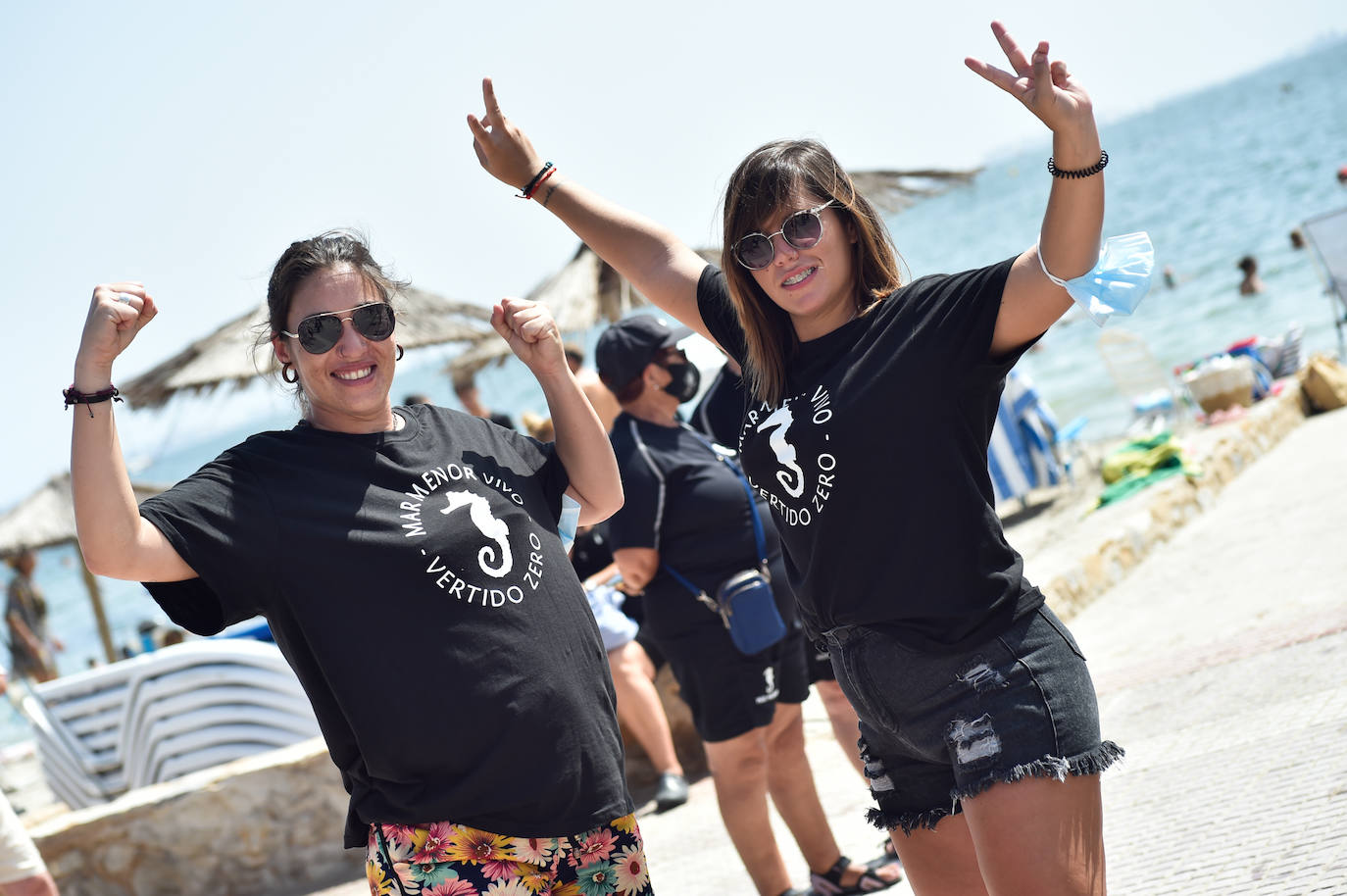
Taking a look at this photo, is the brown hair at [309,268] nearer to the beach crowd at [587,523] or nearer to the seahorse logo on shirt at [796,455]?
the beach crowd at [587,523]

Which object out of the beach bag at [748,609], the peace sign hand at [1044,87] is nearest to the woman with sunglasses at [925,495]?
the peace sign hand at [1044,87]

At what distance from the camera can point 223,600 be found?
208 cm

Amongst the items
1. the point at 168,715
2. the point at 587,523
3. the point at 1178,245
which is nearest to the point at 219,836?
the point at 168,715

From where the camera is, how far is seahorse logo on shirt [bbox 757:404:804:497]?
239 cm

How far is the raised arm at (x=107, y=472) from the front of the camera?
1.93 metres

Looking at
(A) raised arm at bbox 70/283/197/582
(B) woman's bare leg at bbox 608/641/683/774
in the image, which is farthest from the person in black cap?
(A) raised arm at bbox 70/283/197/582

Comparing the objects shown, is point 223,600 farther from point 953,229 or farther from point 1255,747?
point 953,229

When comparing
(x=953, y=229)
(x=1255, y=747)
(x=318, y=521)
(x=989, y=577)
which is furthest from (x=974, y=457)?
(x=953, y=229)

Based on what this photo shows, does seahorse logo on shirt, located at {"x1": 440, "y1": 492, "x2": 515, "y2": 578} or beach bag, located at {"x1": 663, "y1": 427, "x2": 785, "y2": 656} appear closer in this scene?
seahorse logo on shirt, located at {"x1": 440, "y1": 492, "x2": 515, "y2": 578}

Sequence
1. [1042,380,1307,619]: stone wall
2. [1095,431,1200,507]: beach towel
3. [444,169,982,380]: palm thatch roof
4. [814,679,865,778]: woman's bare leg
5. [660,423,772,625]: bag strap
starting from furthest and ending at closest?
[444,169,982,380]: palm thatch roof < [1095,431,1200,507]: beach towel < [1042,380,1307,619]: stone wall < [814,679,865,778]: woman's bare leg < [660,423,772,625]: bag strap

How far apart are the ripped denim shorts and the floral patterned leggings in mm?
617

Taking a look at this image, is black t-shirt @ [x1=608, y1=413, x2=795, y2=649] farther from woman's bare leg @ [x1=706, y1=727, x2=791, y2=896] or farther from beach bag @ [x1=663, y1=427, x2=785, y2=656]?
woman's bare leg @ [x1=706, y1=727, x2=791, y2=896]

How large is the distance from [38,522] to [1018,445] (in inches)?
450

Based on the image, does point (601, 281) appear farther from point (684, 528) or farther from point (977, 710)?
point (977, 710)
